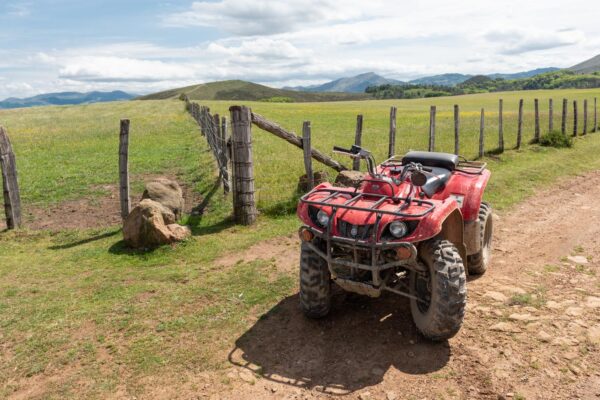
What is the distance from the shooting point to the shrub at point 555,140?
18.3 meters

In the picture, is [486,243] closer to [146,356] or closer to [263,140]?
[146,356]

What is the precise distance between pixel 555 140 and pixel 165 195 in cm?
1611

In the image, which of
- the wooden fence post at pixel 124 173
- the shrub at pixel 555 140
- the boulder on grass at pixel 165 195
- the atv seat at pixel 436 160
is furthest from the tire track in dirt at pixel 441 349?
the shrub at pixel 555 140

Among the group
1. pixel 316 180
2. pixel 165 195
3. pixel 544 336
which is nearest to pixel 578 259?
pixel 544 336

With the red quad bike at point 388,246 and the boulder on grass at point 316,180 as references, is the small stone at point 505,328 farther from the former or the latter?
the boulder on grass at point 316,180

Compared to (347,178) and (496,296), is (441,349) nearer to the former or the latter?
(496,296)

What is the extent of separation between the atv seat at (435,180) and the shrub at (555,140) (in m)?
14.5

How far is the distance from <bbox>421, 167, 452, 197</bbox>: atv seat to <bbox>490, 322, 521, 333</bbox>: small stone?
1.73 meters

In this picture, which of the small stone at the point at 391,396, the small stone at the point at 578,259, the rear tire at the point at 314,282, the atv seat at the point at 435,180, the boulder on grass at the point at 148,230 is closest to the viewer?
the small stone at the point at 391,396

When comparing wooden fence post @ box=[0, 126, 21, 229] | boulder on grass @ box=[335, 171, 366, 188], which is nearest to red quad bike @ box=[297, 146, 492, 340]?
boulder on grass @ box=[335, 171, 366, 188]

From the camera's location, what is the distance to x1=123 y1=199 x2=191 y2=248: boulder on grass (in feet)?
27.1

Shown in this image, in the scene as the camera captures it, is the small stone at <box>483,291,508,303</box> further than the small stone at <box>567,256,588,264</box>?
No

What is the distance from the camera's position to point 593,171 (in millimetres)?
14367

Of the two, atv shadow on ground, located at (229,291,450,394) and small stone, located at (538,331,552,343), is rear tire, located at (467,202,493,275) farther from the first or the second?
small stone, located at (538,331,552,343)
